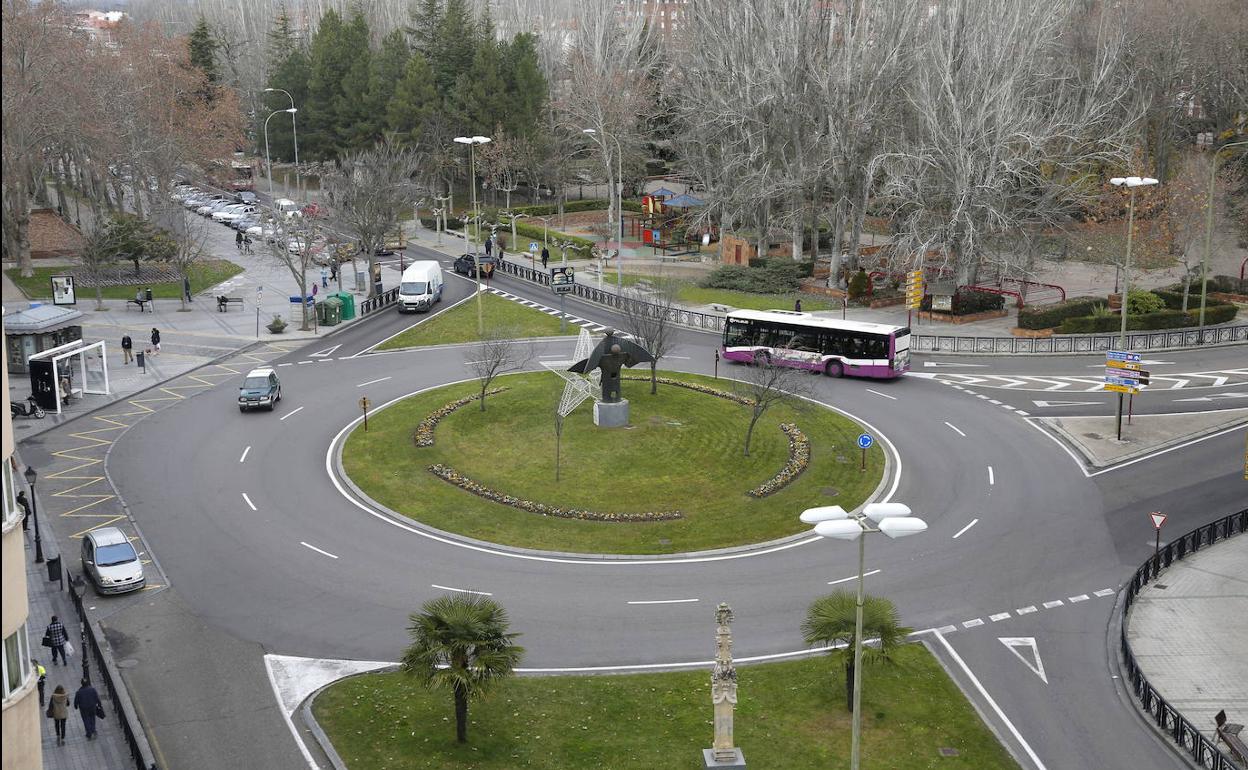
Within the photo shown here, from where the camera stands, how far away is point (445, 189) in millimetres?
111500

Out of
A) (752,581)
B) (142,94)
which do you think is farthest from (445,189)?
(752,581)

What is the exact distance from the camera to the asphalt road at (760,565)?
96.2ft

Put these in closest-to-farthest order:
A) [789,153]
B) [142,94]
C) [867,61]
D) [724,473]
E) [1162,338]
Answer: [724,473] < [1162,338] < [867,61] < [789,153] < [142,94]

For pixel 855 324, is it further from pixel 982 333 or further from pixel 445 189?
pixel 445 189

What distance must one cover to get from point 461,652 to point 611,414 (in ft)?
70.0

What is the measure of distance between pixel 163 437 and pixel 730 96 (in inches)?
1760

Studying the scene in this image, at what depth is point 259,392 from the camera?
1945 inches

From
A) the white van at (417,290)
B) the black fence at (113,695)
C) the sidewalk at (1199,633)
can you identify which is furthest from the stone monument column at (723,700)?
the white van at (417,290)

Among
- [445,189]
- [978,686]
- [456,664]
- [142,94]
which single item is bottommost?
[978,686]

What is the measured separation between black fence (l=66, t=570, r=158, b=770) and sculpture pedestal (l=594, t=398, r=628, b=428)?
64.0 ft

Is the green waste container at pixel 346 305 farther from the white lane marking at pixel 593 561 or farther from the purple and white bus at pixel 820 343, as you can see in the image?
the white lane marking at pixel 593 561

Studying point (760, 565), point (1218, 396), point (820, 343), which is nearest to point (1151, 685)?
point (760, 565)

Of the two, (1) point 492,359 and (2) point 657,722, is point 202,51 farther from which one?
(2) point 657,722

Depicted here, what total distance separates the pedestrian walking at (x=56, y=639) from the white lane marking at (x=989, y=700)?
21.7 m
